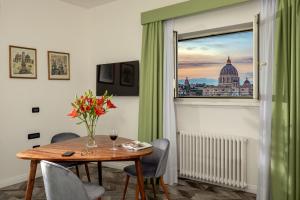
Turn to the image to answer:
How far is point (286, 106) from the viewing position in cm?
274

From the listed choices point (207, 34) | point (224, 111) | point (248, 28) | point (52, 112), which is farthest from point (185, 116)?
point (52, 112)

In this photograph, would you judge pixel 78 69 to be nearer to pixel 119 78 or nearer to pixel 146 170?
pixel 119 78

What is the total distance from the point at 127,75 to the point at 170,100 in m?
0.94

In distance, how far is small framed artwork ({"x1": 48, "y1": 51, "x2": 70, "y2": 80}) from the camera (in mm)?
4285

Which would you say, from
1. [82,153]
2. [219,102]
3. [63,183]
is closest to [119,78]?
[219,102]

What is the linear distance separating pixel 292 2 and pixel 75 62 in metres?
3.57

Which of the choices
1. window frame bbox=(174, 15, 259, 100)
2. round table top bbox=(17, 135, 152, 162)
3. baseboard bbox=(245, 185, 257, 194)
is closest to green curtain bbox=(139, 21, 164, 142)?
window frame bbox=(174, 15, 259, 100)

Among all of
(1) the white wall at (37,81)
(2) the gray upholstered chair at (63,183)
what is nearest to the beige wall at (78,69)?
(1) the white wall at (37,81)

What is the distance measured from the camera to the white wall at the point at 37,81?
3.70 m

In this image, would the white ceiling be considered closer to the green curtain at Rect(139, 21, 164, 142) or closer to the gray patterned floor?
the green curtain at Rect(139, 21, 164, 142)

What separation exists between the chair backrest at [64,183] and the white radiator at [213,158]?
1.96 metres

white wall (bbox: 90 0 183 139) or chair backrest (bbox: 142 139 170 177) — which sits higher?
white wall (bbox: 90 0 183 139)

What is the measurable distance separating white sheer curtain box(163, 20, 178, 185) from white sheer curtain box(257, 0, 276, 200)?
1.22 meters

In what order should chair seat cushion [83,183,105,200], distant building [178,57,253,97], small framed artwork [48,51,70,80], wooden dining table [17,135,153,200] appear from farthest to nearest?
small framed artwork [48,51,70,80], distant building [178,57,253,97], wooden dining table [17,135,153,200], chair seat cushion [83,183,105,200]
